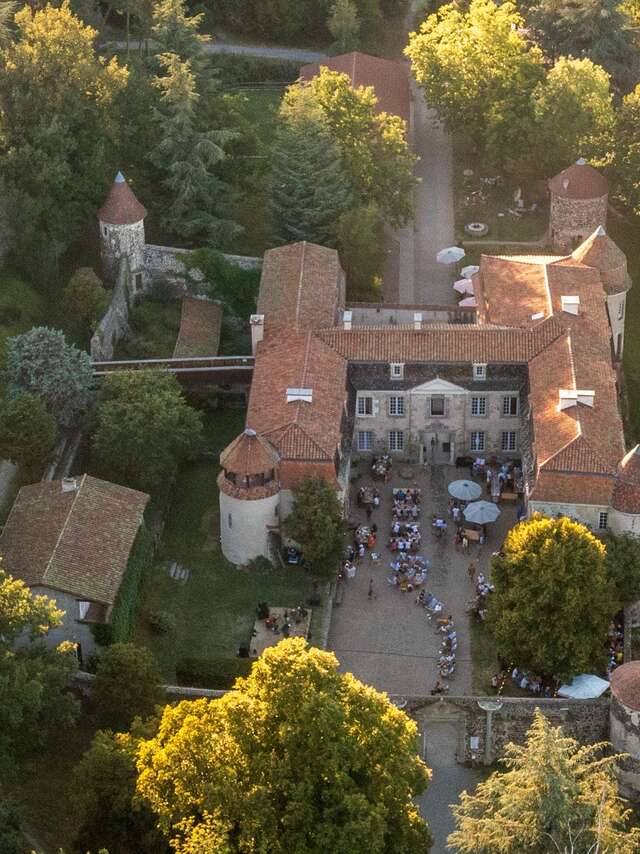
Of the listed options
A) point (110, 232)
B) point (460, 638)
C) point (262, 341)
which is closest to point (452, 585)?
point (460, 638)

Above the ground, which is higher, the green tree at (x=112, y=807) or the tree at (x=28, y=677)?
the tree at (x=28, y=677)

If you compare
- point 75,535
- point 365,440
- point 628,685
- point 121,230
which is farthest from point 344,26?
point 628,685

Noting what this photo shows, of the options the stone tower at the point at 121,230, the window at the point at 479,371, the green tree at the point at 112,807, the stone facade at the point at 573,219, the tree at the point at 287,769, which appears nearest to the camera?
the tree at the point at 287,769

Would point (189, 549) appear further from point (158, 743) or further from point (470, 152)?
point (470, 152)

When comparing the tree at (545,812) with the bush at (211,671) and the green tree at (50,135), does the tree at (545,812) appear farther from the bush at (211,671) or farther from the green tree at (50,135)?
the green tree at (50,135)

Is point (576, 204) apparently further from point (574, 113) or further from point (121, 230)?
point (121, 230)

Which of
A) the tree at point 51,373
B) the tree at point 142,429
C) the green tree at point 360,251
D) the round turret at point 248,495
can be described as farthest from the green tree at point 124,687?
the green tree at point 360,251

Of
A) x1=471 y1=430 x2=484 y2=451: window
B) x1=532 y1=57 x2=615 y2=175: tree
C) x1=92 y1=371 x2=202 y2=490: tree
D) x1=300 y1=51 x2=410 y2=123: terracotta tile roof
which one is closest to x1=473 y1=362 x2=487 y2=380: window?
x1=471 y1=430 x2=484 y2=451: window

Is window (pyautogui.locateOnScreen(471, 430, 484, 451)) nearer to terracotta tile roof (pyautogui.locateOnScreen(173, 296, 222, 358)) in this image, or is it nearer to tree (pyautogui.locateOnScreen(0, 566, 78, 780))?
terracotta tile roof (pyautogui.locateOnScreen(173, 296, 222, 358))
